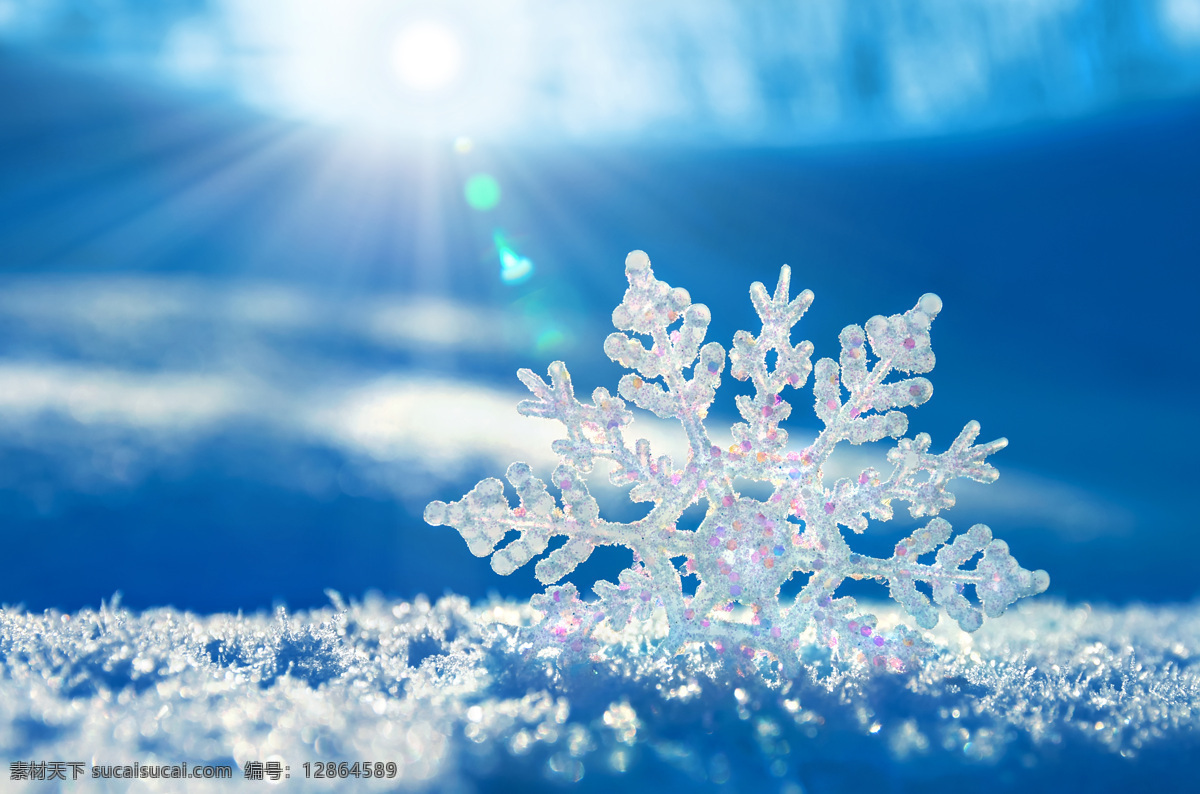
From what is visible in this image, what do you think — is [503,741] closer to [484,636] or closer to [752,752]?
[752,752]

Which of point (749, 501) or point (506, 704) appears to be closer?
point (506, 704)

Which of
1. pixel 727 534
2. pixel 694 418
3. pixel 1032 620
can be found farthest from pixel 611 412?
pixel 1032 620

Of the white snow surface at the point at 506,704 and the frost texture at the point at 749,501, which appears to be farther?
the frost texture at the point at 749,501

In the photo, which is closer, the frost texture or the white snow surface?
the white snow surface
